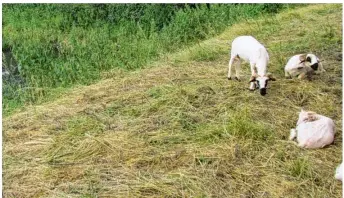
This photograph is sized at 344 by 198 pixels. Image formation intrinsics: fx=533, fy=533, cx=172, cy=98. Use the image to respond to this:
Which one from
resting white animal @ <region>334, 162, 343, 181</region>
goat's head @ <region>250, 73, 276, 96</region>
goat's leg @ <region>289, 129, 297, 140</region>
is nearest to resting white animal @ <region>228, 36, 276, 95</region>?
goat's head @ <region>250, 73, 276, 96</region>

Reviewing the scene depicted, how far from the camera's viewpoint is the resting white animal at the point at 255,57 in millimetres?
4473

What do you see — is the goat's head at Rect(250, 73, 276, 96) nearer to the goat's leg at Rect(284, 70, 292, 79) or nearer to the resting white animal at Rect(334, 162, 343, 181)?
the goat's leg at Rect(284, 70, 292, 79)

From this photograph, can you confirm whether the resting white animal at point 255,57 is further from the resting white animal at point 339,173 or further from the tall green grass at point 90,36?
the tall green grass at point 90,36

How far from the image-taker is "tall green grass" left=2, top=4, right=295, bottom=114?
6090 millimetres

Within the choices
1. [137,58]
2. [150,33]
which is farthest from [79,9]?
[137,58]

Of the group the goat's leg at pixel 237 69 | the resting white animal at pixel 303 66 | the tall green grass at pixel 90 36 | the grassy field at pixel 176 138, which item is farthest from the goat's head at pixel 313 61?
the tall green grass at pixel 90 36

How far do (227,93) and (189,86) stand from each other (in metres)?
0.39

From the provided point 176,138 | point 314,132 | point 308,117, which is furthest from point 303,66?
point 176,138

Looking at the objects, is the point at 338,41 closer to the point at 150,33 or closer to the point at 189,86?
the point at 189,86

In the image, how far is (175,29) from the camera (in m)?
7.64

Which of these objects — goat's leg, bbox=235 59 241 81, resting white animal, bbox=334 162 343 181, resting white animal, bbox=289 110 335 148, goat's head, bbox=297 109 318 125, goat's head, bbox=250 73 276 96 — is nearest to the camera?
resting white animal, bbox=334 162 343 181

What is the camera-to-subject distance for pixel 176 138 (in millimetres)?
4039

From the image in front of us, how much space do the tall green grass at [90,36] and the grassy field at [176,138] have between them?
22.6 inches

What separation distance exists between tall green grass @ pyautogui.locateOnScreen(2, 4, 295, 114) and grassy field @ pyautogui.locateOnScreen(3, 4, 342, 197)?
1.89 feet
